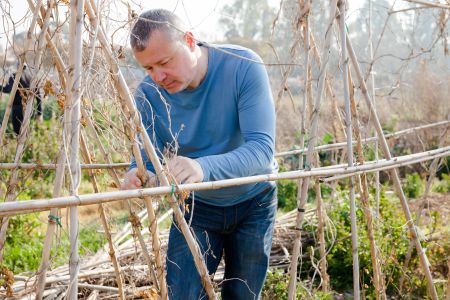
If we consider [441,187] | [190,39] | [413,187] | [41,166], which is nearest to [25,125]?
[41,166]

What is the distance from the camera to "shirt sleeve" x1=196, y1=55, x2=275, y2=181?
1.74 m

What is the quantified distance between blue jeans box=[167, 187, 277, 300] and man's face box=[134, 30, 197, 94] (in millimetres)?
483

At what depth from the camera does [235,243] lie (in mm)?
2176

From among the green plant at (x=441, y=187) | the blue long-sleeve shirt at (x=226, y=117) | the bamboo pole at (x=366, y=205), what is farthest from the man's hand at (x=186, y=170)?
the green plant at (x=441, y=187)

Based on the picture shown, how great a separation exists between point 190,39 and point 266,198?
65 centimetres

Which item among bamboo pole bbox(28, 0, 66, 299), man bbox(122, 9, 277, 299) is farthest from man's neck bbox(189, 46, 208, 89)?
bamboo pole bbox(28, 0, 66, 299)

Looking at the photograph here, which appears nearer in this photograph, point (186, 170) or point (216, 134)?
point (186, 170)

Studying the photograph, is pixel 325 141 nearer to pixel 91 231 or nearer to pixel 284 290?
pixel 91 231

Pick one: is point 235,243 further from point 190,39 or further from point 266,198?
point 190,39

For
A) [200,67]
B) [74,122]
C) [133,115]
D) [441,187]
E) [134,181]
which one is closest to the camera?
[74,122]

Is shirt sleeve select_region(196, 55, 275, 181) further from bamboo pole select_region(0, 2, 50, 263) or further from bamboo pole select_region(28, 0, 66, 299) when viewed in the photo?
bamboo pole select_region(0, 2, 50, 263)

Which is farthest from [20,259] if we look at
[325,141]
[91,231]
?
[325,141]

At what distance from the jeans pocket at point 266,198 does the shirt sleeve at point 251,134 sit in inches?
5.2

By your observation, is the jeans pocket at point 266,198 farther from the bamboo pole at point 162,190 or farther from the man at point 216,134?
the bamboo pole at point 162,190
